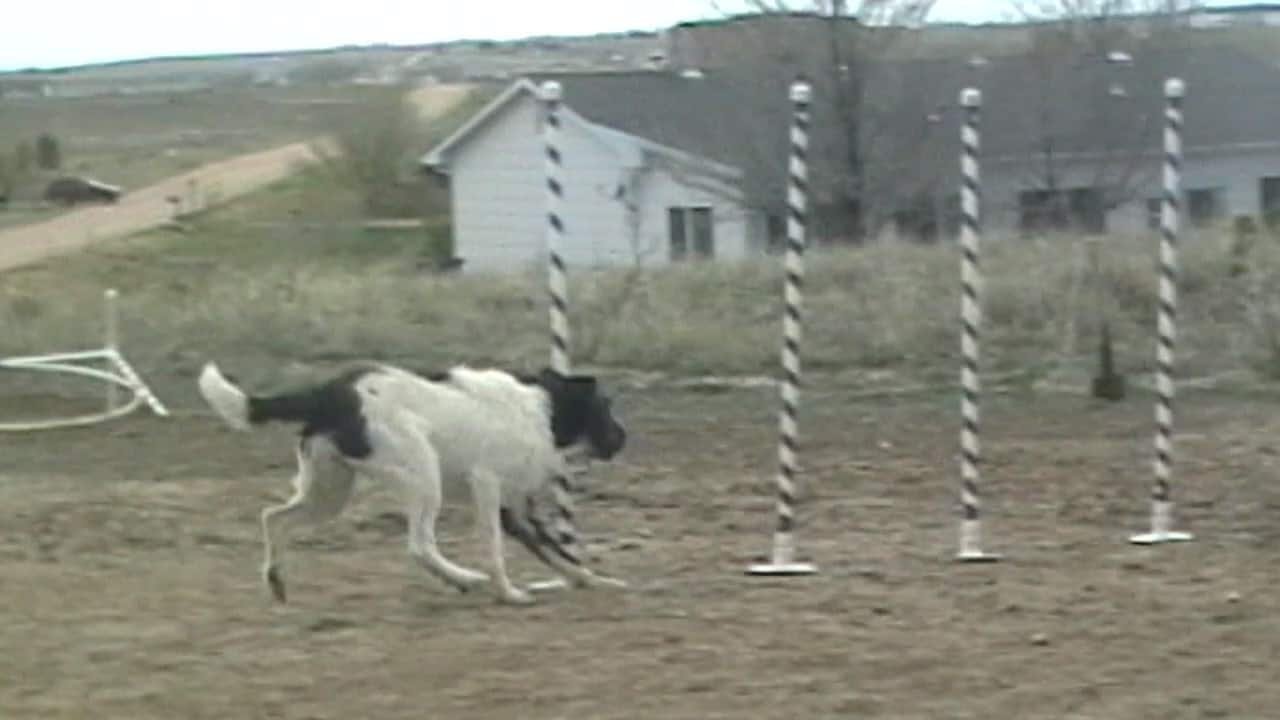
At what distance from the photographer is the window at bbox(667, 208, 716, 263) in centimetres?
4200

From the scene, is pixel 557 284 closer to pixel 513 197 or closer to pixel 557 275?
pixel 557 275

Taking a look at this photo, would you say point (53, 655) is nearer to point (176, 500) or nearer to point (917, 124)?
point (176, 500)

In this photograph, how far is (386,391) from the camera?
1173 centimetres

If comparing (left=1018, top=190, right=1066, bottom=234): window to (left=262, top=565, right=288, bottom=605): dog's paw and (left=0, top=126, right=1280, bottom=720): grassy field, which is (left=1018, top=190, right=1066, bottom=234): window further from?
(left=262, top=565, right=288, bottom=605): dog's paw

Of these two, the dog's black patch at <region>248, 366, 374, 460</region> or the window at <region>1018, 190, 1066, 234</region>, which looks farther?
the window at <region>1018, 190, 1066, 234</region>

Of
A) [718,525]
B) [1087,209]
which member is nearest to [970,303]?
[718,525]

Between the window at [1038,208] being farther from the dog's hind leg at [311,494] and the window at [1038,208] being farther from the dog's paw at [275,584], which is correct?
the dog's paw at [275,584]

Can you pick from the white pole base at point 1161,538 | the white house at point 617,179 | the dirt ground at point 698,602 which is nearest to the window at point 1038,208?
the white house at point 617,179

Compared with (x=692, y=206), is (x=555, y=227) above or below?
above

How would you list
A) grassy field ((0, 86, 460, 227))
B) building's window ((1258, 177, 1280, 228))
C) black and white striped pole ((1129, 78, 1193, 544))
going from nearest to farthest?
1. black and white striped pole ((1129, 78, 1193, 544))
2. building's window ((1258, 177, 1280, 228))
3. grassy field ((0, 86, 460, 227))

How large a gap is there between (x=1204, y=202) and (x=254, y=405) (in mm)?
36227

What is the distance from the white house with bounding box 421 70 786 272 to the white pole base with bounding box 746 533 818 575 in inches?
1008

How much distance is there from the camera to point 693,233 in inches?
1660

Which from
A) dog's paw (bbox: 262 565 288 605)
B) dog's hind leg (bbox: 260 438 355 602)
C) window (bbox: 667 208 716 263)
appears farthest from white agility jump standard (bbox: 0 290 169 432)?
window (bbox: 667 208 716 263)
